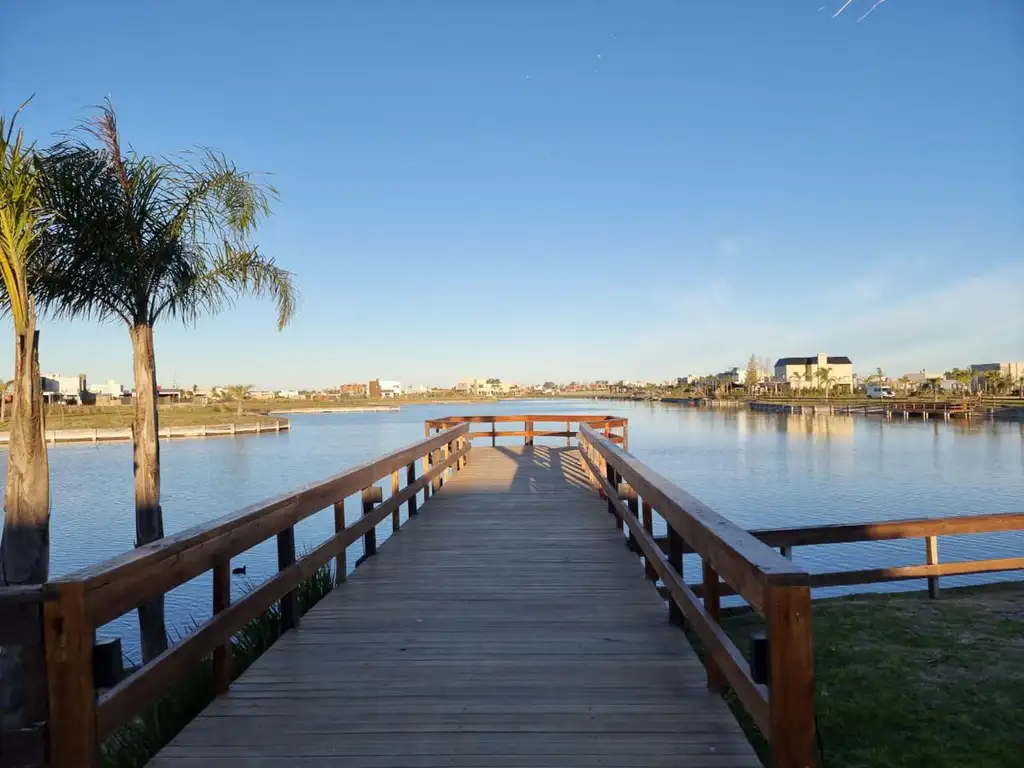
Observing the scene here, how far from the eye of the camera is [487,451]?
1769cm

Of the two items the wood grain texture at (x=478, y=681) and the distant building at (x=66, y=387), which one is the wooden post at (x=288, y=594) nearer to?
the wood grain texture at (x=478, y=681)

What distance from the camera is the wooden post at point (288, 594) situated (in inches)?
167

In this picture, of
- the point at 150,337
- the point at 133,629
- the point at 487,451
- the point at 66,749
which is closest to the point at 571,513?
the point at 150,337

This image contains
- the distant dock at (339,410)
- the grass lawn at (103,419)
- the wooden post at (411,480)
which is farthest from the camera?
the distant dock at (339,410)

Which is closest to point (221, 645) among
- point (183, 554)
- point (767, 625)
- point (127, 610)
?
point (183, 554)

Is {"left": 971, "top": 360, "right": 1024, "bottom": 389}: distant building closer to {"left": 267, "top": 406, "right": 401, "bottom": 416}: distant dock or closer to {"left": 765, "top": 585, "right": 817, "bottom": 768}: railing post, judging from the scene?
{"left": 267, "top": 406, "right": 401, "bottom": 416}: distant dock

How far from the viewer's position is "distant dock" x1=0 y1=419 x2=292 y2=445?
5903cm

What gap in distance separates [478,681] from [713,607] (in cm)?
123

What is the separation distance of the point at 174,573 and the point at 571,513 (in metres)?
6.17

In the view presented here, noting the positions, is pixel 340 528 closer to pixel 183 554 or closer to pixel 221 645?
pixel 221 645

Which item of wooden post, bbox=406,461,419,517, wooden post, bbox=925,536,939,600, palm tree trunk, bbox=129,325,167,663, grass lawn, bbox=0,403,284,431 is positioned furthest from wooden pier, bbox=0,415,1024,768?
grass lawn, bbox=0,403,284,431

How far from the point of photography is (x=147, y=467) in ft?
22.6

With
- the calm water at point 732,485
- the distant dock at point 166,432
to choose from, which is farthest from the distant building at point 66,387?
the calm water at point 732,485

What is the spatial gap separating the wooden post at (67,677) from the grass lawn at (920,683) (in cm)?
316
